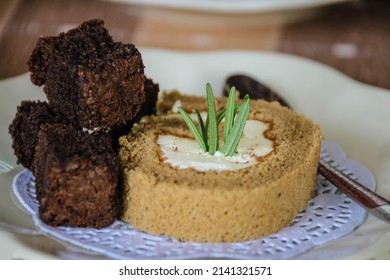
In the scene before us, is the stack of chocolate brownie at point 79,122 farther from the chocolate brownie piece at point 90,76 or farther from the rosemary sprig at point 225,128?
the rosemary sprig at point 225,128

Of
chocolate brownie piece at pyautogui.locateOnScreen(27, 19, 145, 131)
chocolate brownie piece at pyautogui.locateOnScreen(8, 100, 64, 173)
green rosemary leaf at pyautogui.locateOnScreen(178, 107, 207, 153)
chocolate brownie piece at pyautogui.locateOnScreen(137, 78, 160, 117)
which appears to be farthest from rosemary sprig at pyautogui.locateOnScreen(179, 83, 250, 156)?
chocolate brownie piece at pyautogui.locateOnScreen(8, 100, 64, 173)

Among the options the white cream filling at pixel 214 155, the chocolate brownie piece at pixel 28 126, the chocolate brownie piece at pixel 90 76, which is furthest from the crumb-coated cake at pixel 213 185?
the chocolate brownie piece at pixel 28 126

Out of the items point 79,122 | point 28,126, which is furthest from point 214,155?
point 28,126

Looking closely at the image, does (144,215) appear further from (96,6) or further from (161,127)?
(96,6)

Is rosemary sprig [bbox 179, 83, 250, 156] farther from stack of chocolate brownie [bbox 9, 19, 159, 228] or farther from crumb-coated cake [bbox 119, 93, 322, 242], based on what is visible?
stack of chocolate brownie [bbox 9, 19, 159, 228]

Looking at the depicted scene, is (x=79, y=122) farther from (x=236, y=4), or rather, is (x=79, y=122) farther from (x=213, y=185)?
(x=236, y=4)
